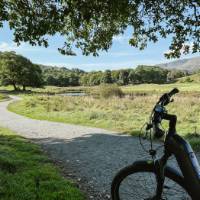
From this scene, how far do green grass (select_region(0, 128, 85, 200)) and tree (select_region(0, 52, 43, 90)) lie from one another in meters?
74.7

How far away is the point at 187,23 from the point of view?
9.34 metres

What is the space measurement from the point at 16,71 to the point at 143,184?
8094cm

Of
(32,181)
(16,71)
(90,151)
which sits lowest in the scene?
(90,151)

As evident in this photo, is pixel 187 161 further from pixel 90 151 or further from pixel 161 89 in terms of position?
pixel 161 89

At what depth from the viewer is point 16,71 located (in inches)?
3223

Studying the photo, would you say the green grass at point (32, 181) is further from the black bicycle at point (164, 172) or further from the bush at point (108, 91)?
the bush at point (108, 91)

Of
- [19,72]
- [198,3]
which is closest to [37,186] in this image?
[198,3]

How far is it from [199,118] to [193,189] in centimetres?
1611

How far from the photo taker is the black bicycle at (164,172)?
370 centimetres

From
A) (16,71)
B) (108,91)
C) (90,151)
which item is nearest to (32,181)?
(90,151)

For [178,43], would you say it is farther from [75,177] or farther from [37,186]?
[37,186]

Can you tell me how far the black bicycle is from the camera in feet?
12.1

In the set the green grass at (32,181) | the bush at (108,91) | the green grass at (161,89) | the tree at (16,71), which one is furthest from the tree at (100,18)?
the tree at (16,71)

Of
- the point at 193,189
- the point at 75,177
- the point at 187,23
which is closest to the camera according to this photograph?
the point at 193,189
